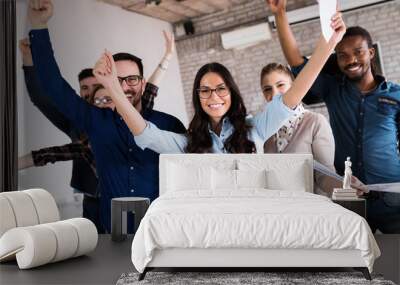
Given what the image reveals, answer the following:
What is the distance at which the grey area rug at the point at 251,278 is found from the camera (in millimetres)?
3840

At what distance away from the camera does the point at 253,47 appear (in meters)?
5.97

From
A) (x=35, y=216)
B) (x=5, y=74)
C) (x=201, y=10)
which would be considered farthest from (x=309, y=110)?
(x=5, y=74)

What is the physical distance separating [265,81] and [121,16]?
5.92 ft

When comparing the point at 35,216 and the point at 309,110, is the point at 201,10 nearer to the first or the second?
the point at 309,110

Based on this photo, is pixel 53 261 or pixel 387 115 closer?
pixel 53 261

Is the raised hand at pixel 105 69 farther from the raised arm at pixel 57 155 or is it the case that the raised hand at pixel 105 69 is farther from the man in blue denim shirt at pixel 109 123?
the raised arm at pixel 57 155

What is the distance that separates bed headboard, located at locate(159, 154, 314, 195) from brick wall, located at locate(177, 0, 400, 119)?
0.57 metres

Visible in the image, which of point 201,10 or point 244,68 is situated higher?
point 201,10

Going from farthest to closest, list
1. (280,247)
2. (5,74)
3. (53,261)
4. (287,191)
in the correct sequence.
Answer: (5,74) < (287,191) < (53,261) < (280,247)

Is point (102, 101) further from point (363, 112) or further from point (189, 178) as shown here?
point (363, 112)

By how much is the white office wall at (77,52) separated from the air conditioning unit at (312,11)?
53.3 inches

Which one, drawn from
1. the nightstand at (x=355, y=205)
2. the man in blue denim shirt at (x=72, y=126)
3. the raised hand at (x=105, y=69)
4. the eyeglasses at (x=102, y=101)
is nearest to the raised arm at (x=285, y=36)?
the nightstand at (x=355, y=205)

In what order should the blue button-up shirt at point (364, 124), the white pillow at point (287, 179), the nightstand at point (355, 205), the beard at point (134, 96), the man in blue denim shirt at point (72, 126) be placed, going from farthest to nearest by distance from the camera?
1. the man in blue denim shirt at point (72, 126)
2. the beard at point (134, 96)
3. the blue button-up shirt at point (364, 124)
4. the white pillow at point (287, 179)
5. the nightstand at point (355, 205)

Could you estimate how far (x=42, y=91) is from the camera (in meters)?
6.29
